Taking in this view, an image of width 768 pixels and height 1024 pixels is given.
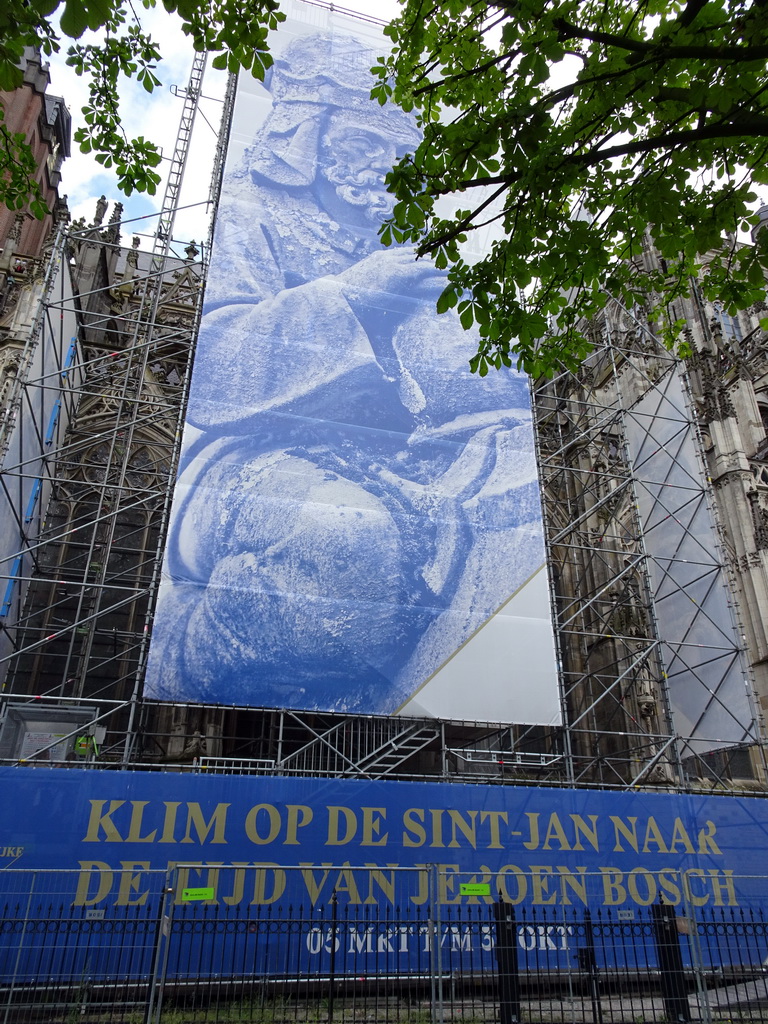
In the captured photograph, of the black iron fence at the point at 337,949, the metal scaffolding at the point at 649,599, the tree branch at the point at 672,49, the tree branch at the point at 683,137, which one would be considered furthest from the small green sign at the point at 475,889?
the tree branch at the point at 672,49

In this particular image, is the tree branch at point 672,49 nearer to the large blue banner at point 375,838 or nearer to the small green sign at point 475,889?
the large blue banner at point 375,838

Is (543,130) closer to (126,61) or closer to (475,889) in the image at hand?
(126,61)

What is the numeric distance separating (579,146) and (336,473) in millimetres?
6403

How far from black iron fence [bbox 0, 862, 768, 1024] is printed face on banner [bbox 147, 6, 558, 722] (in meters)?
2.38

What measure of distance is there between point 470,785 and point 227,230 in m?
9.50

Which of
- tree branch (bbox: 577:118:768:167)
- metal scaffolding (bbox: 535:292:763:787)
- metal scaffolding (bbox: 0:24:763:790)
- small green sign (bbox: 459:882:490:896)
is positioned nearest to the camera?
tree branch (bbox: 577:118:768:167)

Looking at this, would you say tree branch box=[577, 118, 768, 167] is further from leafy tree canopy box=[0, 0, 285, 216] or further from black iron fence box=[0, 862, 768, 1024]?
black iron fence box=[0, 862, 768, 1024]

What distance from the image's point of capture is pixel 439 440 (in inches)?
505

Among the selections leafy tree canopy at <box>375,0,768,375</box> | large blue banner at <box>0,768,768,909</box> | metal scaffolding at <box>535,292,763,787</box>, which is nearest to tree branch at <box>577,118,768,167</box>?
leafy tree canopy at <box>375,0,768,375</box>

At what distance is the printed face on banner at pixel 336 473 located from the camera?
1058 cm

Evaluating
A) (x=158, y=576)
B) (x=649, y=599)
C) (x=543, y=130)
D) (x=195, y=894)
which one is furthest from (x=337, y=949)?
(x=543, y=130)

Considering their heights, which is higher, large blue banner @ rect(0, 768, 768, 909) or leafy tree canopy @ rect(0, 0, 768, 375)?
leafy tree canopy @ rect(0, 0, 768, 375)

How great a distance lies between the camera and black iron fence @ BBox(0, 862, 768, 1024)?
21.4 ft

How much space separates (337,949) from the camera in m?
8.50
